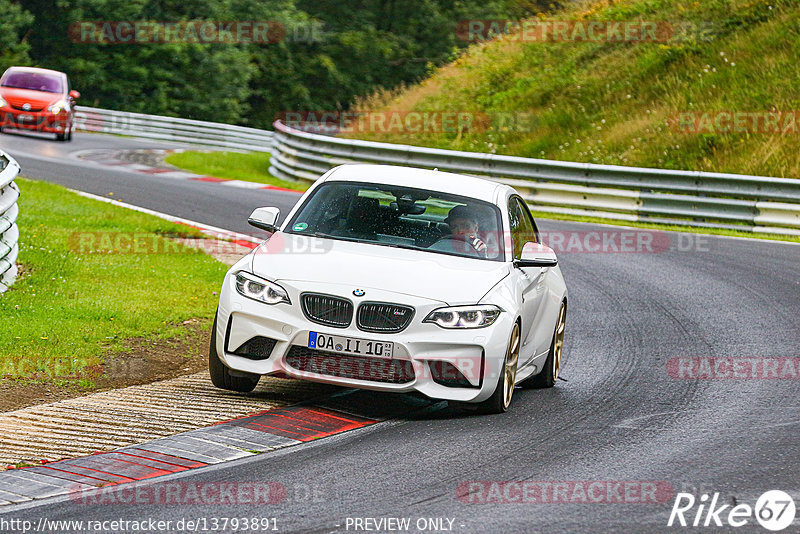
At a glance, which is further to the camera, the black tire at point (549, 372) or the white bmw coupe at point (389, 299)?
the black tire at point (549, 372)

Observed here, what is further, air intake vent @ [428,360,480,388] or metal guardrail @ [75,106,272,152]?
metal guardrail @ [75,106,272,152]

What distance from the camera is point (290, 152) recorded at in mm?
27953

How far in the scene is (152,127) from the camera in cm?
4131

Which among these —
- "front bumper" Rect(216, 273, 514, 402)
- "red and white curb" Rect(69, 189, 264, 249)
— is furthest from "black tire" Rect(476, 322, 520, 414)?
"red and white curb" Rect(69, 189, 264, 249)

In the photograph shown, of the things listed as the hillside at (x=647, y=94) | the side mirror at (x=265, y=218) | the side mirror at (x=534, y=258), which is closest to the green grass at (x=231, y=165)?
the hillside at (x=647, y=94)

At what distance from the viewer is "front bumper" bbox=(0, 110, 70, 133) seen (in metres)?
32.0

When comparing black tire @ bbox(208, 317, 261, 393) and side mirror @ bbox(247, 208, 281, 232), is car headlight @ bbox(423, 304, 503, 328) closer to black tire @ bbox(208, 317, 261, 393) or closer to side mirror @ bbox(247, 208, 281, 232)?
black tire @ bbox(208, 317, 261, 393)

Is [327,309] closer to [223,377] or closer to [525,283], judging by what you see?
[223,377]

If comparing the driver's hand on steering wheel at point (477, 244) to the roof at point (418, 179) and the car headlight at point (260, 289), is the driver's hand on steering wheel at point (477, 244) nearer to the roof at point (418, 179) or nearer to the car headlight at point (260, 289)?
the roof at point (418, 179)

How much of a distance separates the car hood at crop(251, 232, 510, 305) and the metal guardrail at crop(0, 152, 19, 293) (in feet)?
11.9

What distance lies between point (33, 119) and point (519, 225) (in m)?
25.6

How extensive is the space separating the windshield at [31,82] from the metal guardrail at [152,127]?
8.19 meters

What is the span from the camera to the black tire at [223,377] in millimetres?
7984

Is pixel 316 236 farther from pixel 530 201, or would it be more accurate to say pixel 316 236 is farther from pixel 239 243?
pixel 530 201
